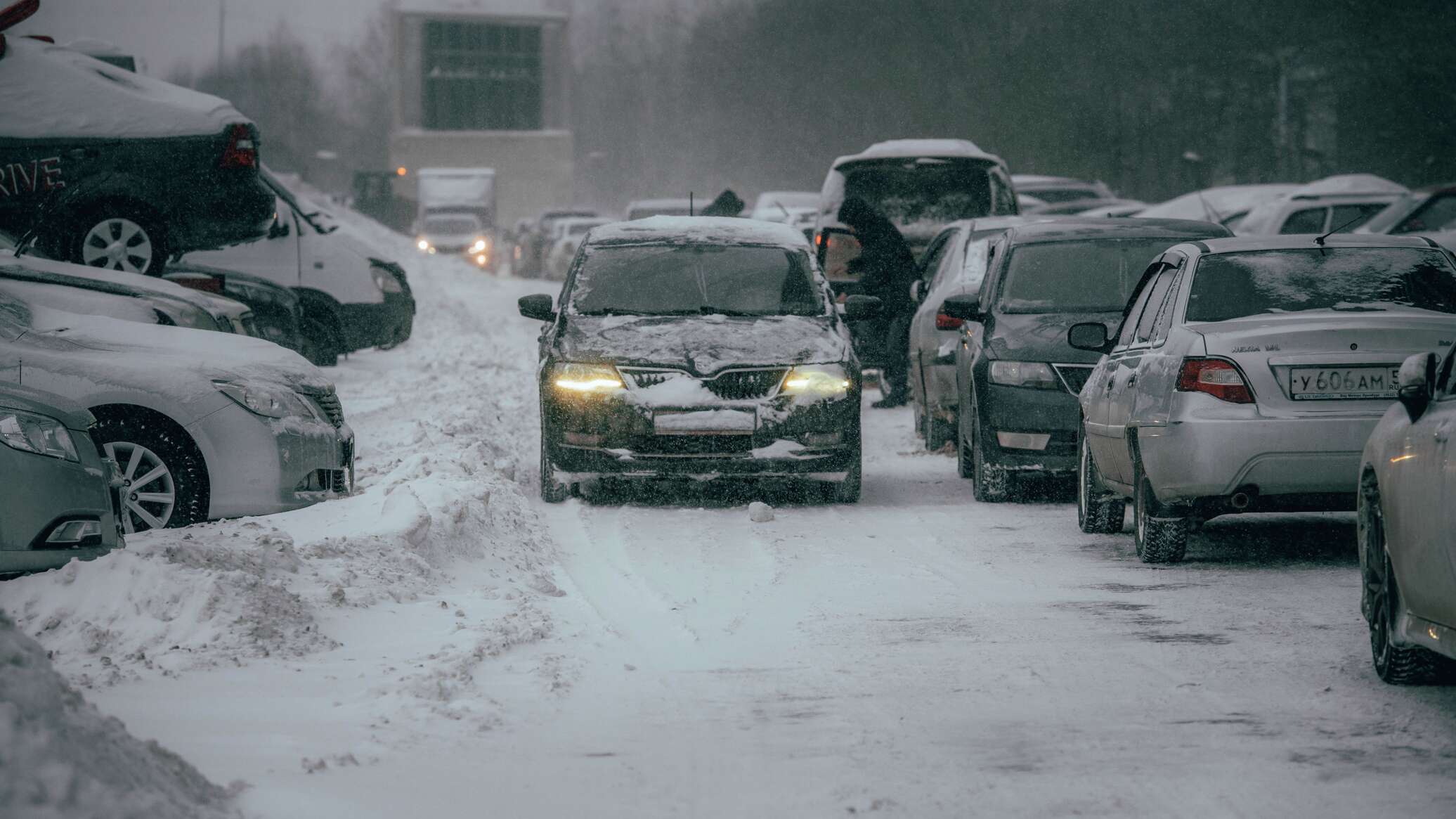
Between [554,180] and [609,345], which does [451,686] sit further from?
→ [554,180]

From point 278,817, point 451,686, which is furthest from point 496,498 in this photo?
point 278,817

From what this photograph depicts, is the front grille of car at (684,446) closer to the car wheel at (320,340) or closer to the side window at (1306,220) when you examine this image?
the car wheel at (320,340)

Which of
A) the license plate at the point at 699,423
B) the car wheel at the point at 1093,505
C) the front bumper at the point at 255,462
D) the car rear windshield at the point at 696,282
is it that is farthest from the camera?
the car rear windshield at the point at 696,282

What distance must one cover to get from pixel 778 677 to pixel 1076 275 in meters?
6.21

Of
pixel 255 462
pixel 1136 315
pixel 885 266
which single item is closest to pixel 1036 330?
pixel 1136 315

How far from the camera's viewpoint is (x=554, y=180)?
10400cm

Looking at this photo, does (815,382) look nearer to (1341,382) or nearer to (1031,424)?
(1031,424)

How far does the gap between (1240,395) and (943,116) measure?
6250 cm

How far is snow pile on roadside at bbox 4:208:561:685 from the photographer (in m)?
6.10

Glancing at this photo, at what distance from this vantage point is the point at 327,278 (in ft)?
59.9

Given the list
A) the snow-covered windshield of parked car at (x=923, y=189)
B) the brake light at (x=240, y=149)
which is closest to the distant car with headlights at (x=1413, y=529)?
the brake light at (x=240, y=149)

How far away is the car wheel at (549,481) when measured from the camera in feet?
35.5

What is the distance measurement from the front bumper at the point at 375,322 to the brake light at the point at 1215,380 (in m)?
11.7

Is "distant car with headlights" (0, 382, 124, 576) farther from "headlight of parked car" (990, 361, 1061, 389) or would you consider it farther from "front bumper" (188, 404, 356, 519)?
"headlight of parked car" (990, 361, 1061, 389)
